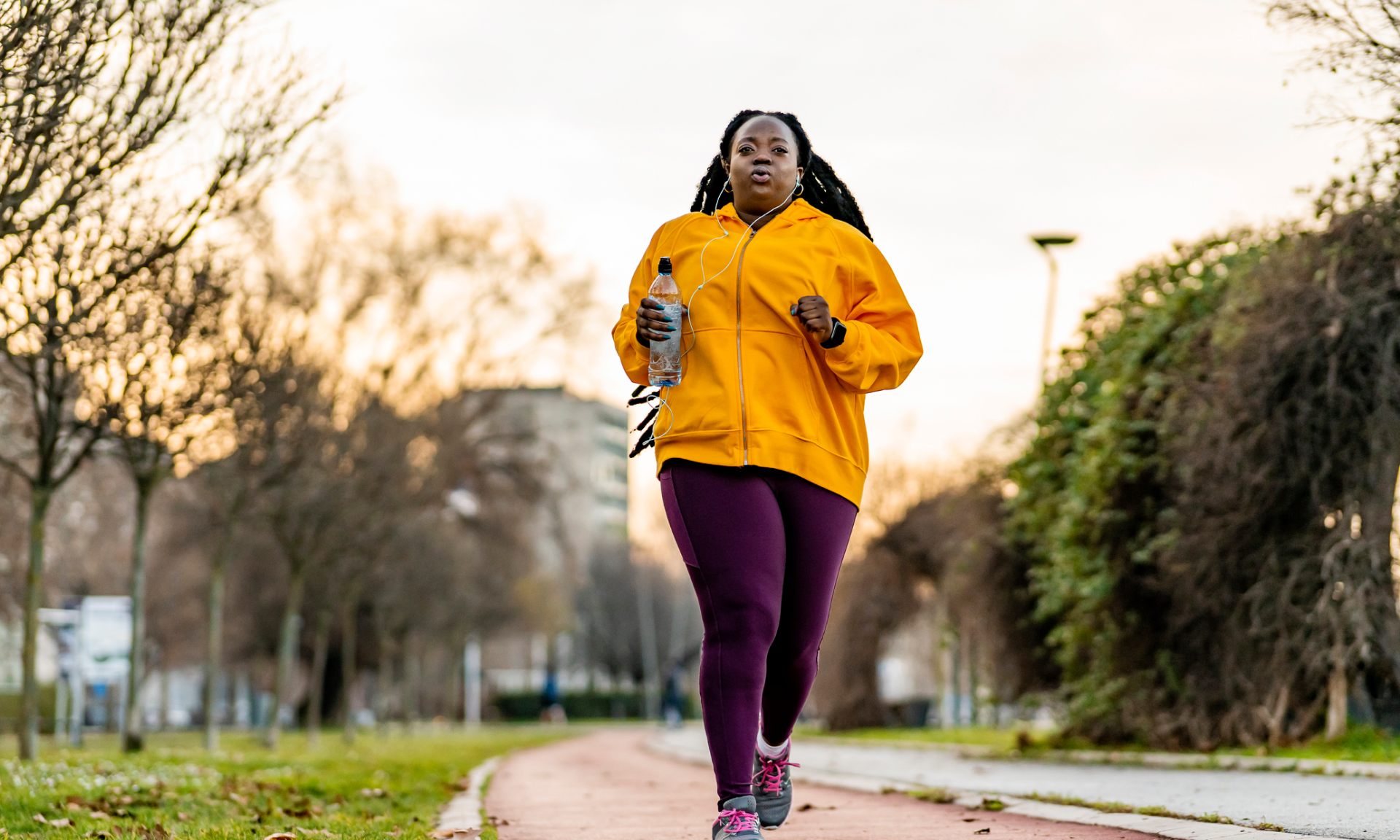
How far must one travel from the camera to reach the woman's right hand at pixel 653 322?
4.28 meters

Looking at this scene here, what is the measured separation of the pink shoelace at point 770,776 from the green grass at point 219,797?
4.33ft

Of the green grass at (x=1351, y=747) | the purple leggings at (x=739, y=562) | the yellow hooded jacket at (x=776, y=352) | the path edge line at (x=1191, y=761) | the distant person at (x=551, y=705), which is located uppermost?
the yellow hooded jacket at (x=776, y=352)

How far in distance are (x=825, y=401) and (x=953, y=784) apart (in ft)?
19.0

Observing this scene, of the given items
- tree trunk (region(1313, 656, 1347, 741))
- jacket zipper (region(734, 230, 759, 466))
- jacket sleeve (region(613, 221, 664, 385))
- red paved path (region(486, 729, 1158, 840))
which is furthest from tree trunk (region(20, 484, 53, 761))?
Answer: tree trunk (region(1313, 656, 1347, 741))

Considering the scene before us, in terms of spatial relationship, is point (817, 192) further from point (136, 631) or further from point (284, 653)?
point (284, 653)


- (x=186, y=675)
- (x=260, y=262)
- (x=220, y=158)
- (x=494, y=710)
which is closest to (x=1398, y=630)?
(x=220, y=158)

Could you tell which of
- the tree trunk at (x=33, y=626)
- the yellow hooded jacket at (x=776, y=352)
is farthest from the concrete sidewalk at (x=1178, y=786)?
the tree trunk at (x=33, y=626)

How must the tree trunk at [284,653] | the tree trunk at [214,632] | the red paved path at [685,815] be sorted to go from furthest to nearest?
the tree trunk at [284,653] < the tree trunk at [214,632] < the red paved path at [685,815]

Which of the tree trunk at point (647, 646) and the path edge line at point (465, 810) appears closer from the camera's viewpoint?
the path edge line at point (465, 810)

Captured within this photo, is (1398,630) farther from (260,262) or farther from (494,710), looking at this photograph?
(494,710)

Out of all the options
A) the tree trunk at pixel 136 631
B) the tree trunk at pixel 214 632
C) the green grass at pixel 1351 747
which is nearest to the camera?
the green grass at pixel 1351 747

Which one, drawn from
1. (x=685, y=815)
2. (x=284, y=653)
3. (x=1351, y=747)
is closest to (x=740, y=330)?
(x=685, y=815)

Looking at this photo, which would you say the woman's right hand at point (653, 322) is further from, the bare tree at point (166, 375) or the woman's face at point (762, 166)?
the bare tree at point (166, 375)

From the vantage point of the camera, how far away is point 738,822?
414 centimetres
